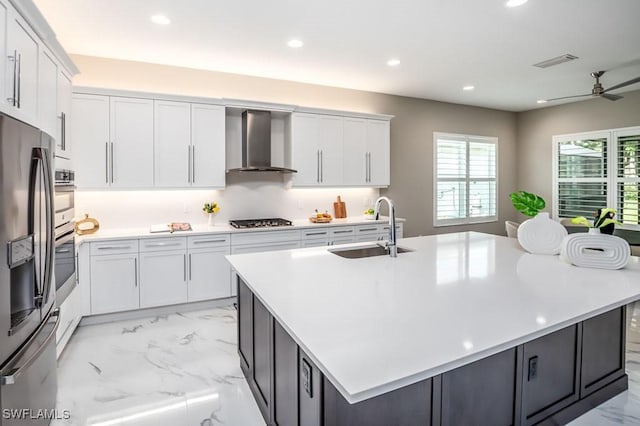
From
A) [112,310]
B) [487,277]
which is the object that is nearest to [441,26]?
[487,277]

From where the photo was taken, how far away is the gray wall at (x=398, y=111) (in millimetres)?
4090

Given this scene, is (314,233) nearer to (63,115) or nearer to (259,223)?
(259,223)

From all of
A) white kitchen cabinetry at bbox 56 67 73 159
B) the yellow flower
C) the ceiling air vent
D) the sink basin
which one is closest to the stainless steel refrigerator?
white kitchen cabinetry at bbox 56 67 73 159

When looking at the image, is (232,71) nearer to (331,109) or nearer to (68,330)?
(331,109)

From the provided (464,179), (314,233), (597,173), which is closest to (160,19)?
(314,233)

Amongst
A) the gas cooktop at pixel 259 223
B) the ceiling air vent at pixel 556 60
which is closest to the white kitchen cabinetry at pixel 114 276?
the gas cooktop at pixel 259 223

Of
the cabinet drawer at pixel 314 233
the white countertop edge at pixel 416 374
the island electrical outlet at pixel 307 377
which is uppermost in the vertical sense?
the cabinet drawer at pixel 314 233

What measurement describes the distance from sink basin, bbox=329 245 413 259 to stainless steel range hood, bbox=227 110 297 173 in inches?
79.6

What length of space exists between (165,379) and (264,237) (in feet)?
6.42

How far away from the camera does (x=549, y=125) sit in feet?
21.1

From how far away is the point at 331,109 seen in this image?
4914mm

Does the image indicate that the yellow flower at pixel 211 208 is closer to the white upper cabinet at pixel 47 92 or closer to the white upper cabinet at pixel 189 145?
the white upper cabinet at pixel 189 145

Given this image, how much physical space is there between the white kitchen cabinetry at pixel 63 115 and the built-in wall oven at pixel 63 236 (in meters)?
0.32

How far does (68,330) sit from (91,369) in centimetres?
58
